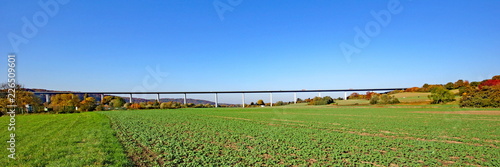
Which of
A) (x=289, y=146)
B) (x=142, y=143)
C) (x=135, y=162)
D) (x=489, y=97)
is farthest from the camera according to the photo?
(x=489, y=97)

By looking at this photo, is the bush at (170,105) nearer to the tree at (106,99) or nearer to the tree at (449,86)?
the tree at (106,99)

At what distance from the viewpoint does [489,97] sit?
116 ft

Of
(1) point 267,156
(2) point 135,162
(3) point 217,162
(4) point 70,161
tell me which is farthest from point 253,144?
(4) point 70,161

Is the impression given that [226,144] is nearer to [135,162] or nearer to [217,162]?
[217,162]

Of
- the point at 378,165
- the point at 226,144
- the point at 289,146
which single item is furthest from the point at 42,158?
the point at 378,165

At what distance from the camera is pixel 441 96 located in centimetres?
4519

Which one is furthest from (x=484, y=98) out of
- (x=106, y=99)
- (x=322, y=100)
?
(x=106, y=99)

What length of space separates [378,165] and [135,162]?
7488 mm

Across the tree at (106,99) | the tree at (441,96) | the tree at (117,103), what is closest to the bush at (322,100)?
the tree at (441,96)

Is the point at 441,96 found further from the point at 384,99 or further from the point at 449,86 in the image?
the point at 449,86

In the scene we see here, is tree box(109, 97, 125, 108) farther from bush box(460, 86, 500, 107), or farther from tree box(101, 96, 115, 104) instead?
bush box(460, 86, 500, 107)

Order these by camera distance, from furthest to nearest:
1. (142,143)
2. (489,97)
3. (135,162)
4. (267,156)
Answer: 1. (489,97)
2. (142,143)
3. (267,156)
4. (135,162)

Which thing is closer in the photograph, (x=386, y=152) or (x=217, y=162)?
(x=217, y=162)

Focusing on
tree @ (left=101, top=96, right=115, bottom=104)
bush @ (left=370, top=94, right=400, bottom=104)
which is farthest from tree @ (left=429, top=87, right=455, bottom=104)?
tree @ (left=101, top=96, right=115, bottom=104)
